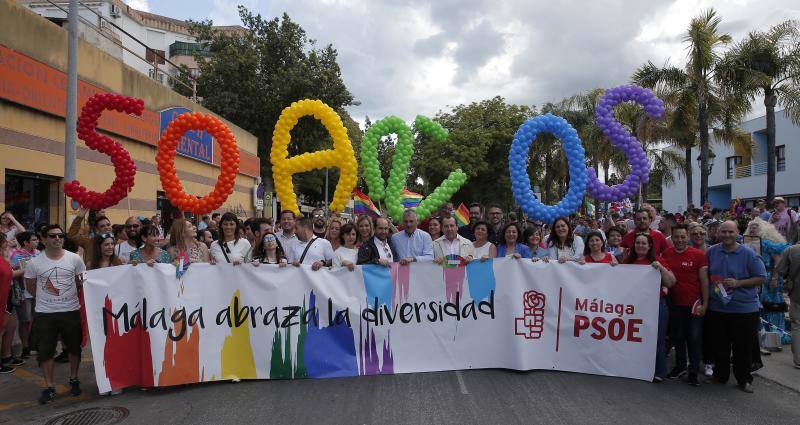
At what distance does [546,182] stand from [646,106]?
1257 inches

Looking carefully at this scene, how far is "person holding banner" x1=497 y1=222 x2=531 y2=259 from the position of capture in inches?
247

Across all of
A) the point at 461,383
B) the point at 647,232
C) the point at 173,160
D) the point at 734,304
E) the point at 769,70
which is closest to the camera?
the point at 461,383

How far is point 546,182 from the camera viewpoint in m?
39.1

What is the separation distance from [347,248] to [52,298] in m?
2.94

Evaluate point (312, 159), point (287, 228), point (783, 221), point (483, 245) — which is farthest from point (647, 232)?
point (783, 221)

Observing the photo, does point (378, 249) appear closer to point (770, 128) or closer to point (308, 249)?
point (308, 249)

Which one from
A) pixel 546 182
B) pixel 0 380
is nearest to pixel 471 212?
pixel 0 380

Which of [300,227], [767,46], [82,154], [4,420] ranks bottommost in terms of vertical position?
[4,420]

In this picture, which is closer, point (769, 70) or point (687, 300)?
point (687, 300)

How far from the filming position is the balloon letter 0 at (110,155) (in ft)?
25.6

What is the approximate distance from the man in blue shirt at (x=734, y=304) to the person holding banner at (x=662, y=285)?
1.41 feet

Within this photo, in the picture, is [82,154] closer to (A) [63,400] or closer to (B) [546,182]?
(A) [63,400]

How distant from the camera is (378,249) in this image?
6.37 m

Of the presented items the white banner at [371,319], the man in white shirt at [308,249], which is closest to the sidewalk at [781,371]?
the white banner at [371,319]
